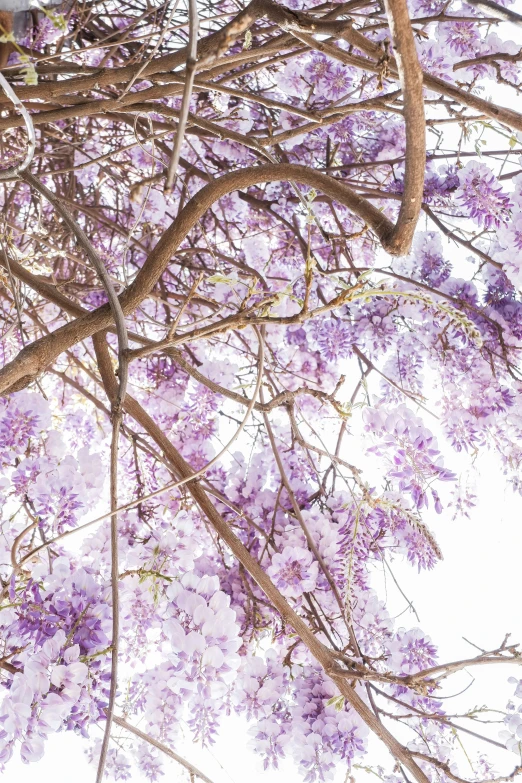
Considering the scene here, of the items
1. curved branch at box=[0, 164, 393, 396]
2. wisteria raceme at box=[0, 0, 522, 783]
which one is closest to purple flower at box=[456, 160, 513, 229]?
wisteria raceme at box=[0, 0, 522, 783]

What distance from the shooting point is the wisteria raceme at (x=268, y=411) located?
1.58ft

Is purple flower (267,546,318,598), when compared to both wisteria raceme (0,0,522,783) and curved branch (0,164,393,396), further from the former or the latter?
curved branch (0,164,393,396)

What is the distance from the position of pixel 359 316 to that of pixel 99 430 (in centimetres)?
66

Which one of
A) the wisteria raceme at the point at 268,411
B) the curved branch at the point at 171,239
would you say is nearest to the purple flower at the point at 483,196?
the wisteria raceme at the point at 268,411

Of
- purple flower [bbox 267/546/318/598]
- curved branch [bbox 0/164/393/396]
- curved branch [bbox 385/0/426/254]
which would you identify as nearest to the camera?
curved branch [bbox 385/0/426/254]

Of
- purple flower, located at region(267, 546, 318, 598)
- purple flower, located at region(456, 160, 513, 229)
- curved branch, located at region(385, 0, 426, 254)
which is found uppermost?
purple flower, located at region(456, 160, 513, 229)

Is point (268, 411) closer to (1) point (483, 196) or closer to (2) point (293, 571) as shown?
(2) point (293, 571)

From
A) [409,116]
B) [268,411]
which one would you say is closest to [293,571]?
[268,411]

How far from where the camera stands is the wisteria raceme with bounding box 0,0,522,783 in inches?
18.9

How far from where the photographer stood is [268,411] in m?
0.56

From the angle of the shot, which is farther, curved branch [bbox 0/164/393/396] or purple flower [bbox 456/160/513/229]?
purple flower [bbox 456/160/513/229]

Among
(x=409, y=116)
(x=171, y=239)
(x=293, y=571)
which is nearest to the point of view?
(x=409, y=116)

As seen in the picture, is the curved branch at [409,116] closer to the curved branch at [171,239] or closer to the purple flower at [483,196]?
the curved branch at [171,239]

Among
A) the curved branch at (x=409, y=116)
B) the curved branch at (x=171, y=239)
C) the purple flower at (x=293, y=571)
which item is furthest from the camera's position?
the purple flower at (x=293, y=571)
